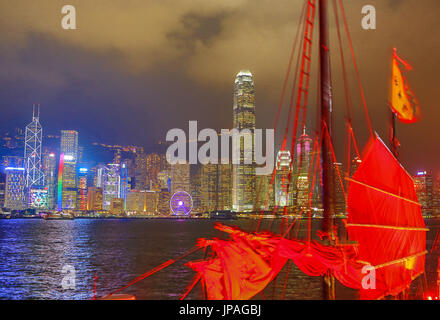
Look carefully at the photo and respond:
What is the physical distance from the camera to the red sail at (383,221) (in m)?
9.41

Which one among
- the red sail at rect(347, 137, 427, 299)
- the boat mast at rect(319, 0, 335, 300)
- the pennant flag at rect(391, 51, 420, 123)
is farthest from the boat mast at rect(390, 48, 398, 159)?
the boat mast at rect(319, 0, 335, 300)

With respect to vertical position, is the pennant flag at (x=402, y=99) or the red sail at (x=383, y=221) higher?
the pennant flag at (x=402, y=99)

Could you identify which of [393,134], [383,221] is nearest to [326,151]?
[383,221]

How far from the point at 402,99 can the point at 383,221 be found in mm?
3408

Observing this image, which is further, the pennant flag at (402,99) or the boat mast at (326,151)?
the pennant flag at (402,99)

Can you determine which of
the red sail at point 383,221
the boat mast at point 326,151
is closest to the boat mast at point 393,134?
the red sail at point 383,221

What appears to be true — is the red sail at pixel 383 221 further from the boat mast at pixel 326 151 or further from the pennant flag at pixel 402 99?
the pennant flag at pixel 402 99

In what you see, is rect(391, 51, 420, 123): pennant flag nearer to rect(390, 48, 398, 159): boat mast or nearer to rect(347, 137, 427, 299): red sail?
rect(390, 48, 398, 159): boat mast

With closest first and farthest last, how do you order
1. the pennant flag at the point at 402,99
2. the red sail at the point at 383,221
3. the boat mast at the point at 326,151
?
the boat mast at the point at 326,151 → the red sail at the point at 383,221 → the pennant flag at the point at 402,99

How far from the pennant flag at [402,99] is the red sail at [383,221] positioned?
142 centimetres

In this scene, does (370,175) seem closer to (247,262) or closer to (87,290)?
(247,262)

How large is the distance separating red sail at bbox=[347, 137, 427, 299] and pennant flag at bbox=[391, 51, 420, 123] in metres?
1.42
